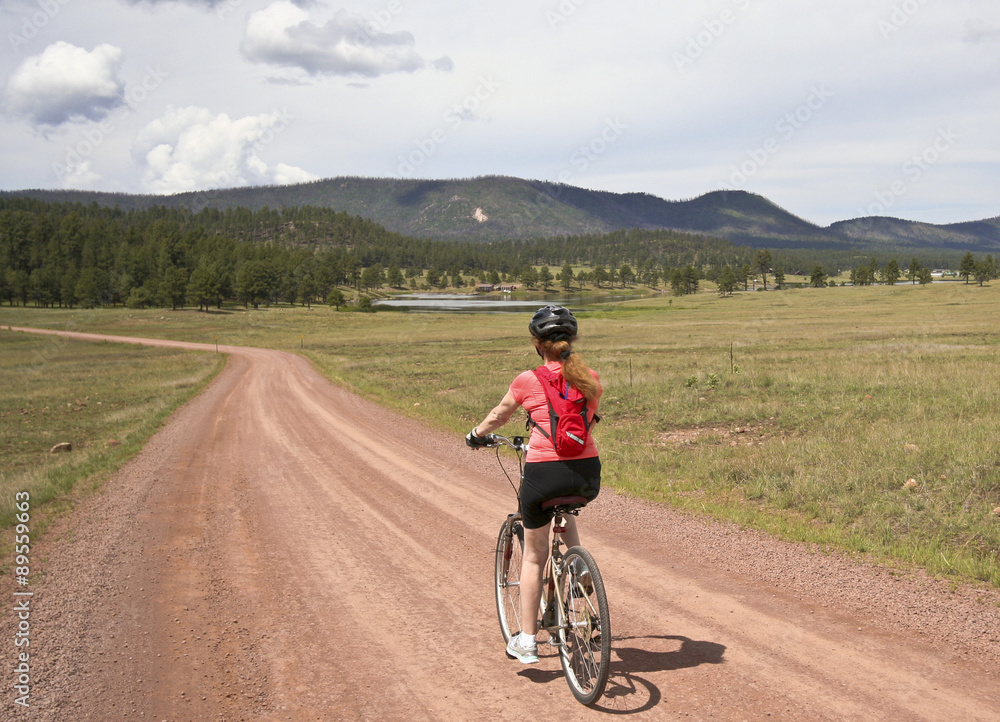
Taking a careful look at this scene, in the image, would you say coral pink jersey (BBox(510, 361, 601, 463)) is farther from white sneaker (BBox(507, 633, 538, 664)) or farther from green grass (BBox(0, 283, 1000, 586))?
green grass (BBox(0, 283, 1000, 586))

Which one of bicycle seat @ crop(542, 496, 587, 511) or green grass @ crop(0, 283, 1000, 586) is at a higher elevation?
bicycle seat @ crop(542, 496, 587, 511)

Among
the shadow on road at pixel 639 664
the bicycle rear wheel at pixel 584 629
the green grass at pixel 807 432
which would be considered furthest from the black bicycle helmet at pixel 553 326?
the green grass at pixel 807 432

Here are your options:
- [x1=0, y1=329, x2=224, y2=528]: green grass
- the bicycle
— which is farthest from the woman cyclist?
[x1=0, y1=329, x2=224, y2=528]: green grass

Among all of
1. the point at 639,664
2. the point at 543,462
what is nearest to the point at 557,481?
the point at 543,462

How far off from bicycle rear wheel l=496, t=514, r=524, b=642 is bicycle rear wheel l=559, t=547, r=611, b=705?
693 millimetres

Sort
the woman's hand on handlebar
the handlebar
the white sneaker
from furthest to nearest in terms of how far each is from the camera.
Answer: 1. the woman's hand on handlebar
2. the handlebar
3. the white sneaker

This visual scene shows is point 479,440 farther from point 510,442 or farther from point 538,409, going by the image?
point 538,409

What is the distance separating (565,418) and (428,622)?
2.82 m

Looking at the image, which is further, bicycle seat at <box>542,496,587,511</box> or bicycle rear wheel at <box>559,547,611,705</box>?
bicycle seat at <box>542,496,587,511</box>

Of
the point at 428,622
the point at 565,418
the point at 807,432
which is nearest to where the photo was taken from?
the point at 565,418

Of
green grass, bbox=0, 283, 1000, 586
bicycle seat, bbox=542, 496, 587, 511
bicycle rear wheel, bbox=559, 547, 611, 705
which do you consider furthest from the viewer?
green grass, bbox=0, 283, 1000, 586

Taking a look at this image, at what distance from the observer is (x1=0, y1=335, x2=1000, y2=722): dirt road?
4590mm

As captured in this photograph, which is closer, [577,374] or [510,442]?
[577,374]

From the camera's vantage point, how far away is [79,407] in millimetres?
27703
